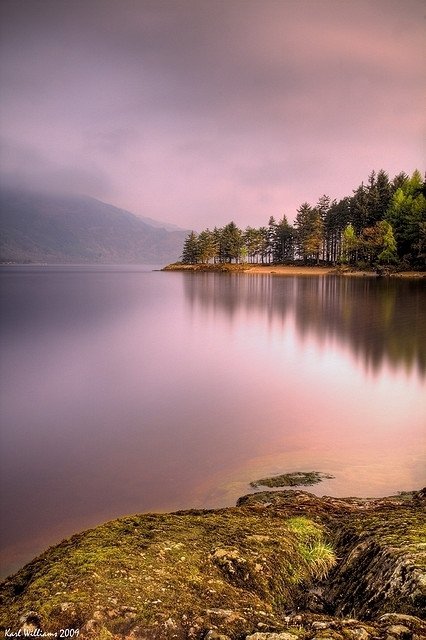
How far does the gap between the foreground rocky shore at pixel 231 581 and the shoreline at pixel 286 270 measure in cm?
8035

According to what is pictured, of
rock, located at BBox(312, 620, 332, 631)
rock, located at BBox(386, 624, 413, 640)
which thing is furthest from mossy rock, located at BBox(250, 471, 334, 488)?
rock, located at BBox(386, 624, 413, 640)

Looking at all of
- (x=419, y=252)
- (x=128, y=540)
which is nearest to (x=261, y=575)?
(x=128, y=540)

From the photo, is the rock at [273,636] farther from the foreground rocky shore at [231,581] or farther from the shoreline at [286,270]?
the shoreline at [286,270]

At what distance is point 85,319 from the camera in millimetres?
32688

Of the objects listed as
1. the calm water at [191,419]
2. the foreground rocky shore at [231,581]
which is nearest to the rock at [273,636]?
the foreground rocky shore at [231,581]

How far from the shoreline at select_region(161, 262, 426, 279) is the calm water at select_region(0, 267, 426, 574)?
6279 cm

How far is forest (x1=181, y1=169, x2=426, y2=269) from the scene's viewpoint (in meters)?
80.1

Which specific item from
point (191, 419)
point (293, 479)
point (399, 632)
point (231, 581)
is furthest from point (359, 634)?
point (191, 419)

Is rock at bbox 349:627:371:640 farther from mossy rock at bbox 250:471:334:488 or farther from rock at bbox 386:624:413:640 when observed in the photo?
mossy rock at bbox 250:471:334:488

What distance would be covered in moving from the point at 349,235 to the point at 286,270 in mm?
23579

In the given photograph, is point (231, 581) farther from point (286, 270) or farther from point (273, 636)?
point (286, 270)

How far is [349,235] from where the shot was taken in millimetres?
90125

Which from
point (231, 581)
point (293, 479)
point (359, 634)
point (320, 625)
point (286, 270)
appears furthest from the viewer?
point (286, 270)

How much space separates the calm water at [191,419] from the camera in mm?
7590
